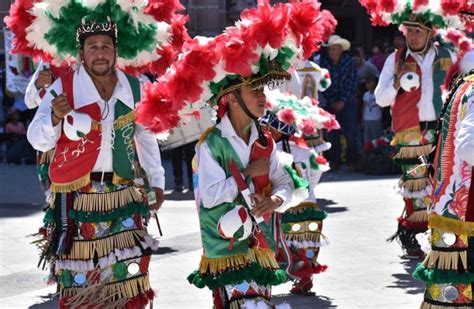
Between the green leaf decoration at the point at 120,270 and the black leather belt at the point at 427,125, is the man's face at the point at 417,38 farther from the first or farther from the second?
the green leaf decoration at the point at 120,270

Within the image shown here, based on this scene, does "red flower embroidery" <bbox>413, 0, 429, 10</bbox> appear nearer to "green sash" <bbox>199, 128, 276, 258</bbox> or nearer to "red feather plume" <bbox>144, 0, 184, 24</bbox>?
"red feather plume" <bbox>144, 0, 184, 24</bbox>

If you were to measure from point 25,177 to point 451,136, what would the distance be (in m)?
11.1

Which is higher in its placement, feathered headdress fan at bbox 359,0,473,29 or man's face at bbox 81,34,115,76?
feathered headdress fan at bbox 359,0,473,29

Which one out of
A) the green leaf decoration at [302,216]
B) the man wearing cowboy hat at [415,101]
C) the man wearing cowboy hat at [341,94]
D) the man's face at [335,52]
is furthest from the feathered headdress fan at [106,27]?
the man's face at [335,52]

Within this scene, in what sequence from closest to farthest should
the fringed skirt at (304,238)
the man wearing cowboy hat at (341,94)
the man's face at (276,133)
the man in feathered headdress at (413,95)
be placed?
the man's face at (276,133) < the fringed skirt at (304,238) < the man in feathered headdress at (413,95) < the man wearing cowboy hat at (341,94)

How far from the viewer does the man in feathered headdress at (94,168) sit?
6008mm

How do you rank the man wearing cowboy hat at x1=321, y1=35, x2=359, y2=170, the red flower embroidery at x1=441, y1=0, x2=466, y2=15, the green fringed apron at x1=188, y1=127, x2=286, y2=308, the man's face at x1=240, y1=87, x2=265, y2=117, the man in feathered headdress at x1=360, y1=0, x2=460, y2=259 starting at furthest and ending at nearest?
the man wearing cowboy hat at x1=321, y1=35, x2=359, y2=170 < the man in feathered headdress at x1=360, y1=0, x2=460, y2=259 < the red flower embroidery at x1=441, y1=0, x2=466, y2=15 < the man's face at x1=240, y1=87, x2=265, y2=117 < the green fringed apron at x1=188, y1=127, x2=286, y2=308

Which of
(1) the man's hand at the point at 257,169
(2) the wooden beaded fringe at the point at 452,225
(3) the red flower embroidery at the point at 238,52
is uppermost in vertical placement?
(3) the red flower embroidery at the point at 238,52

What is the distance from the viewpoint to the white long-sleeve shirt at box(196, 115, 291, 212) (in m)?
5.18

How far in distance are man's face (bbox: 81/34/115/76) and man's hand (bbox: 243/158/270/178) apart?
121 centimetres

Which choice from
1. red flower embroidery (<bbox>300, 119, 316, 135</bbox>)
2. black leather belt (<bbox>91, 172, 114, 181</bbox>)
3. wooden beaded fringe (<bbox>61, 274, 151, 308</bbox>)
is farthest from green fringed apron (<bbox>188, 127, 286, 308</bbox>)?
red flower embroidery (<bbox>300, 119, 316, 135</bbox>)

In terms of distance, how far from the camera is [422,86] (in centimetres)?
916

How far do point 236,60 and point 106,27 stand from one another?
3.95ft

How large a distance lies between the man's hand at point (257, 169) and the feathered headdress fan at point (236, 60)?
38cm
